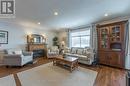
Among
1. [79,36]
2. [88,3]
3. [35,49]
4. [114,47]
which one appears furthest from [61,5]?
[35,49]

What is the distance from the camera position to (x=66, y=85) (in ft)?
8.78

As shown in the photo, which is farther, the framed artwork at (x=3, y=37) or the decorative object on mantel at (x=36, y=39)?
the decorative object on mantel at (x=36, y=39)

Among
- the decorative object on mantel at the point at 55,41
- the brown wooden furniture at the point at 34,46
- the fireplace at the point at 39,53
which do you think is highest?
the decorative object on mantel at the point at 55,41

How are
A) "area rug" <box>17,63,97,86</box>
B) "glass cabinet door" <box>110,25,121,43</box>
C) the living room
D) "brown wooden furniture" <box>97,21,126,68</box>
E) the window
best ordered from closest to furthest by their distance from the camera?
"area rug" <box>17,63,97,86</box> → the living room → "brown wooden furniture" <box>97,21,126,68</box> → "glass cabinet door" <box>110,25,121,43</box> → the window

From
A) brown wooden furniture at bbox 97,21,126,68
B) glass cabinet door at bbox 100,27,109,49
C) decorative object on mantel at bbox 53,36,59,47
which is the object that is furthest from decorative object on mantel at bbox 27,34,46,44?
glass cabinet door at bbox 100,27,109,49

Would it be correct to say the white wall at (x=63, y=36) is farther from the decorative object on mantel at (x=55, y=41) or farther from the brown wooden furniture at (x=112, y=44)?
the brown wooden furniture at (x=112, y=44)

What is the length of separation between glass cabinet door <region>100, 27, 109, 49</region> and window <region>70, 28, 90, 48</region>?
4.57 feet

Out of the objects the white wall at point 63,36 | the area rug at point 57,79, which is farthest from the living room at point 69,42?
the white wall at point 63,36

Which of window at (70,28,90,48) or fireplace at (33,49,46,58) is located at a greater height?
window at (70,28,90,48)

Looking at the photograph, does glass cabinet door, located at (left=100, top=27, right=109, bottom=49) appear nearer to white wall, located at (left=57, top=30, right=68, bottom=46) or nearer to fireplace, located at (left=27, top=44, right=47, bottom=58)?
white wall, located at (left=57, top=30, right=68, bottom=46)

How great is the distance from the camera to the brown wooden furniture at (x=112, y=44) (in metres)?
4.27

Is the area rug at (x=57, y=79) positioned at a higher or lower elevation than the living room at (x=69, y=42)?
lower

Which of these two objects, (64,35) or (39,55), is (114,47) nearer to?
(64,35)

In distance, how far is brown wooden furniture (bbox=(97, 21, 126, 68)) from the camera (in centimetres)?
427
